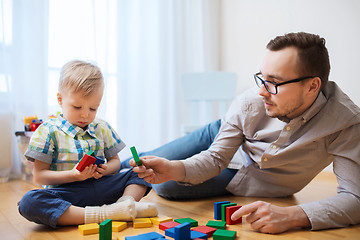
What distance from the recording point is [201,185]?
1577 millimetres

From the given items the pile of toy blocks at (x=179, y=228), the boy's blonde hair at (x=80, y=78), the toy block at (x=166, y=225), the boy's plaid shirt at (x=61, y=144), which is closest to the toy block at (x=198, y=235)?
the pile of toy blocks at (x=179, y=228)

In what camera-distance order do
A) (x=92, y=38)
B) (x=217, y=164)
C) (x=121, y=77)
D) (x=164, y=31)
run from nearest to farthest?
(x=217, y=164) → (x=92, y=38) → (x=121, y=77) → (x=164, y=31)

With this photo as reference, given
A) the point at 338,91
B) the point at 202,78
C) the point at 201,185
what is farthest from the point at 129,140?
the point at 338,91

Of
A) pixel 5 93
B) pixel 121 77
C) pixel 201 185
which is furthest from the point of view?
pixel 121 77

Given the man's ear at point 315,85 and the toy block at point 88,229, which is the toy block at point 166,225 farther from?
the man's ear at point 315,85

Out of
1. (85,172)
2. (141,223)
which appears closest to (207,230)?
(141,223)

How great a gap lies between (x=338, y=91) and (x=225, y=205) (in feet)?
1.93

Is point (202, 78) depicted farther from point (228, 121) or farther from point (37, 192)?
point (37, 192)

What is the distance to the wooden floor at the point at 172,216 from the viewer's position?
1.07 meters

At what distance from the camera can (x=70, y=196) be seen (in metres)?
1.20

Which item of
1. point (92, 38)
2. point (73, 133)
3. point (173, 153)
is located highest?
point (92, 38)

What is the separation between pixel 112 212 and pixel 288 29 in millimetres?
2216

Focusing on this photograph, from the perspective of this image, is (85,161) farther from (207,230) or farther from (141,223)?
(207,230)

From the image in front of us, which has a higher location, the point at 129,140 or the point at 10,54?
the point at 10,54
